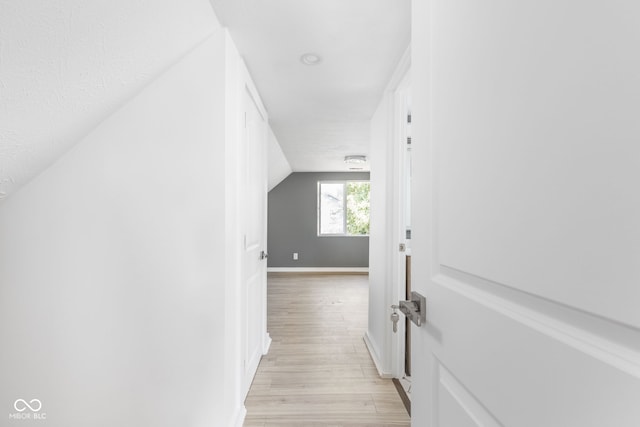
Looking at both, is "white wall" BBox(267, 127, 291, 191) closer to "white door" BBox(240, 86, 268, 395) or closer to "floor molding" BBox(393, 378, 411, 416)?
"white door" BBox(240, 86, 268, 395)

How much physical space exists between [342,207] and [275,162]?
236 cm

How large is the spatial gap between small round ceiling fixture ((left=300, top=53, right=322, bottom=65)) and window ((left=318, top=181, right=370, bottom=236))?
4.90 metres

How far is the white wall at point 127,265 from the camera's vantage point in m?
1.48

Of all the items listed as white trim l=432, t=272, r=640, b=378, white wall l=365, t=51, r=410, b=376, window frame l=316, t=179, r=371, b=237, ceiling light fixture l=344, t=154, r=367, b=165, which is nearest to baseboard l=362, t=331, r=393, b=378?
white wall l=365, t=51, r=410, b=376

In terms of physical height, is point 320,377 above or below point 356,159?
below

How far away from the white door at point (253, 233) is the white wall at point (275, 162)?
1.05 metres

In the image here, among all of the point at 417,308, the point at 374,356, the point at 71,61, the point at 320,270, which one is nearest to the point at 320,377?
the point at 374,356

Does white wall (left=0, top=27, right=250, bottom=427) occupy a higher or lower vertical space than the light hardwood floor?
higher

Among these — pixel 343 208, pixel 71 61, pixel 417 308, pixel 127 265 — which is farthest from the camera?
pixel 343 208

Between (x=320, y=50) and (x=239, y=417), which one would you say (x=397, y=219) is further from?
(x=239, y=417)

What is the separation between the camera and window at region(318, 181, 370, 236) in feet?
22.3

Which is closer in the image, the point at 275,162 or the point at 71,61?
→ the point at 71,61

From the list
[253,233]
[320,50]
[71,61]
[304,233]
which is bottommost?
[304,233]

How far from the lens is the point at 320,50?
69.7 inches
